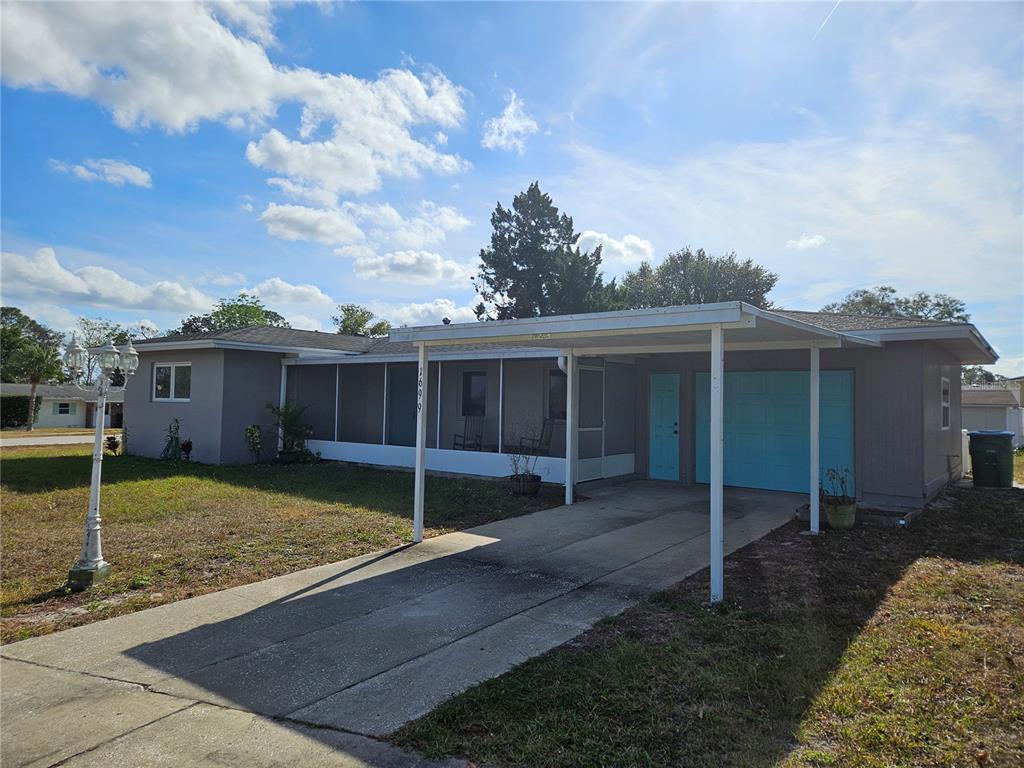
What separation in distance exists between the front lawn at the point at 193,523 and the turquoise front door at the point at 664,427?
2.36 meters

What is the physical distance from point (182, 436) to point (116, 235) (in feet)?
16.9

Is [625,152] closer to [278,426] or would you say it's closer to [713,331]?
[713,331]

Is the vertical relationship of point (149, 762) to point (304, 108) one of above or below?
below

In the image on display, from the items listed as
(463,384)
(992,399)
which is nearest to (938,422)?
(463,384)

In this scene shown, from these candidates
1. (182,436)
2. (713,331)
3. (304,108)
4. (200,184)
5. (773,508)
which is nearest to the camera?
(713,331)

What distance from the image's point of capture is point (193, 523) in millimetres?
7680

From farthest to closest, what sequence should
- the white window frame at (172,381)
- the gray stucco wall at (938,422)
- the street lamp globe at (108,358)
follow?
the white window frame at (172,381)
the gray stucco wall at (938,422)
the street lamp globe at (108,358)

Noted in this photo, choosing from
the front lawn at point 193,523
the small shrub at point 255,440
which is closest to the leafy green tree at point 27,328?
the small shrub at point 255,440

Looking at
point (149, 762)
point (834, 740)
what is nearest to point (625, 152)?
point (834, 740)

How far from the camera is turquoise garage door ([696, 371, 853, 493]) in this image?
9.16 metres

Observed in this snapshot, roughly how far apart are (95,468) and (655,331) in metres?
5.19

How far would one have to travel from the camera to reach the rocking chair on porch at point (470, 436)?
14039 mm

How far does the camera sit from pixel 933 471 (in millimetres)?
9430

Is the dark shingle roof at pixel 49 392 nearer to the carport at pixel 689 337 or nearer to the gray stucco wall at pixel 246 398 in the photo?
the gray stucco wall at pixel 246 398
